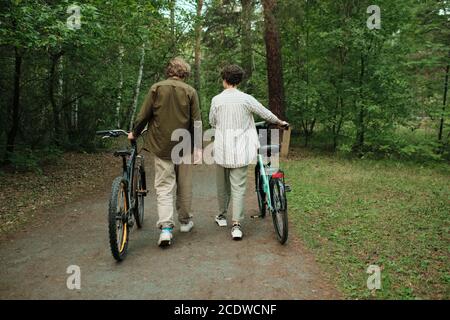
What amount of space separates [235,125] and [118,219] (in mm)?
1767

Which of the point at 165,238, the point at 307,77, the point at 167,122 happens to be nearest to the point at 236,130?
the point at 167,122

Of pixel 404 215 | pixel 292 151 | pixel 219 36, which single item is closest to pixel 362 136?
pixel 292 151

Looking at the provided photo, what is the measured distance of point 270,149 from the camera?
528cm

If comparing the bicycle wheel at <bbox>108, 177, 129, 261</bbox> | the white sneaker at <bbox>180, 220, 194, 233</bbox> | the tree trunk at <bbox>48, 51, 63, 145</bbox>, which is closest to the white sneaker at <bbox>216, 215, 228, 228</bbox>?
the white sneaker at <bbox>180, 220, 194, 233</bbox>

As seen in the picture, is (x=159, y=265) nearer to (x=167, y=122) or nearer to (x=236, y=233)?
(x=236, y=233)

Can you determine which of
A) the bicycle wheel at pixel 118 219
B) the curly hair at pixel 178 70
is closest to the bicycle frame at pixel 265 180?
the curly hair at pixel 178 70

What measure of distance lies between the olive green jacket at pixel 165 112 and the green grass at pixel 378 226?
6.81 ft

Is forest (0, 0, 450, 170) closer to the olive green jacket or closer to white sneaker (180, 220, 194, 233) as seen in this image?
the olive green jacket

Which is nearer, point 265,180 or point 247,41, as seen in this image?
point 265,180

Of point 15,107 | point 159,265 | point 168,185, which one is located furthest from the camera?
point 15,107

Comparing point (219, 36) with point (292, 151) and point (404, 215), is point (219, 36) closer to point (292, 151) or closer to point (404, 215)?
point (292, 151)

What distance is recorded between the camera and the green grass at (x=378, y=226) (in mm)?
3986

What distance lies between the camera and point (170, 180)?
4984 millimetres

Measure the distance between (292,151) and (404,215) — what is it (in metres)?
7.92
